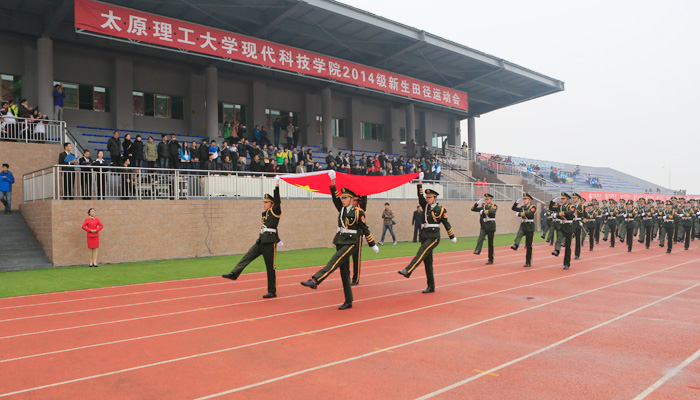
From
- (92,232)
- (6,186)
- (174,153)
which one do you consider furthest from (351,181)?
(6,186)

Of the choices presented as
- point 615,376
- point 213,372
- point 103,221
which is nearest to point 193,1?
point 103,221

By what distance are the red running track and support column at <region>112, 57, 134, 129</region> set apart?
16095mm

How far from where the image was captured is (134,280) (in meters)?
11.7

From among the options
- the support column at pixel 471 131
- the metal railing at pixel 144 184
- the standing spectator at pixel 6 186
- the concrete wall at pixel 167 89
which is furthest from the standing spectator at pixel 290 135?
the support column at pixel 471 131

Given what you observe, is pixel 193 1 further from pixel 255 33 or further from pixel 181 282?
pixel 181 282

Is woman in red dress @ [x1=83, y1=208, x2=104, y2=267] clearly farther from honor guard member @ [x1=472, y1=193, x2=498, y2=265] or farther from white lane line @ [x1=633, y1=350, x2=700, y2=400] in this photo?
white lane line @ [x1=633, y1=350, x2=700, y2=400]

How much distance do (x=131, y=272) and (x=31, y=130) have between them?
8175mm

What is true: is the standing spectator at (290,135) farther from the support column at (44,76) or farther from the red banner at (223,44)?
the support column at (44,76)

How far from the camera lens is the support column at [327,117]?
31.2 m

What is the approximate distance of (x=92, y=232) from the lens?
13867 millimetres

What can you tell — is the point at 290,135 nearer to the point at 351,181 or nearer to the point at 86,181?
the point at 86,181

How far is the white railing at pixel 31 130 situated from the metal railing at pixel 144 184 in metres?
1.65

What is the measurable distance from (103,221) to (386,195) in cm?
1292

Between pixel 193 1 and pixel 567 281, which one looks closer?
pixel 567 281
